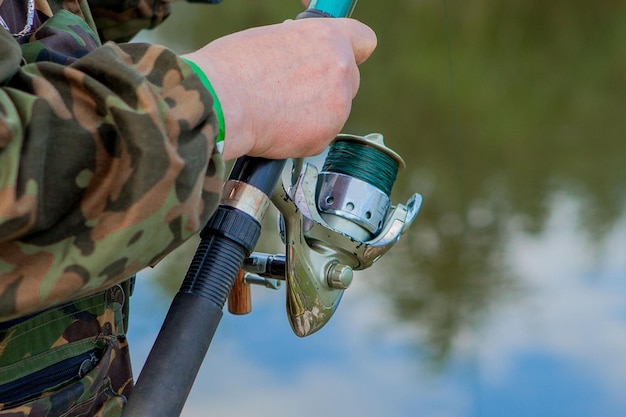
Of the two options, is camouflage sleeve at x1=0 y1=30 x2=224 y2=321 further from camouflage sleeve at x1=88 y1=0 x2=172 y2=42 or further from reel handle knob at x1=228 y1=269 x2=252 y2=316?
camouflage sleeve at x1=88 y1=0 x2=172 y2=42

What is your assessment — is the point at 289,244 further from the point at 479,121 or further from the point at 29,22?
the point at 479,121

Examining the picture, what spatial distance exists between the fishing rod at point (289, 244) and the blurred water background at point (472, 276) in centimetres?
114

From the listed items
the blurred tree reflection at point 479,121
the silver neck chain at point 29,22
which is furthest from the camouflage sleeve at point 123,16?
the blurred tree reflection at point 479,121

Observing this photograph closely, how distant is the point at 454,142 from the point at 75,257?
309 cm

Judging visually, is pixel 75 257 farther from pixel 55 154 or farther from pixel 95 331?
pixel 95 331

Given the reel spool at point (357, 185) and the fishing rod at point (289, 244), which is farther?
the reel spool at point (357, 185)

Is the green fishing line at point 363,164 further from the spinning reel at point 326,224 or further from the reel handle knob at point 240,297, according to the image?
the reel handle knob at point 240,297

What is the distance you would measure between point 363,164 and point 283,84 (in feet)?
0.73

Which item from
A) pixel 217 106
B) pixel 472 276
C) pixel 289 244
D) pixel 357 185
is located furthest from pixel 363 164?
pixel 472 276

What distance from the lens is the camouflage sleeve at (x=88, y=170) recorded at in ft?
1.74

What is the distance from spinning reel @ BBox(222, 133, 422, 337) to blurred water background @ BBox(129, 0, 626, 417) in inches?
43.9

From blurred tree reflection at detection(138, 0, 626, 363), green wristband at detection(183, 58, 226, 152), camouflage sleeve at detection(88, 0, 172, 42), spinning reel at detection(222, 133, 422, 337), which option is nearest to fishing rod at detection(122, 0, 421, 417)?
spinning reel at detection(222, 133, 422, 337)

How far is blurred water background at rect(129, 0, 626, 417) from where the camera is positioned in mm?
2113

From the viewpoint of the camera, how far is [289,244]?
767 mm
